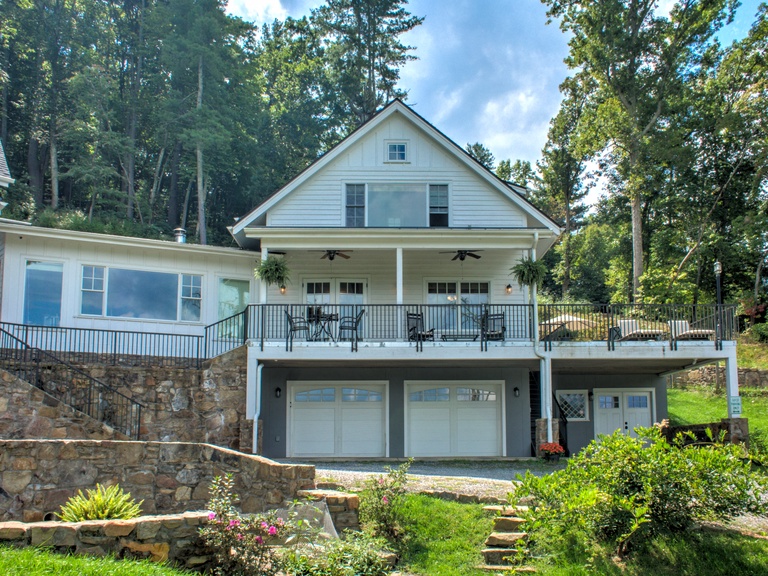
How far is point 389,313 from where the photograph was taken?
17781mm

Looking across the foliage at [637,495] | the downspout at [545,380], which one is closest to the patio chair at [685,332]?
the downspout at [545,380]

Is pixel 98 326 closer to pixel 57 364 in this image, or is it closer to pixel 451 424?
pixel 57 364

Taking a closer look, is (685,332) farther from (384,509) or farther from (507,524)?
(384,509)

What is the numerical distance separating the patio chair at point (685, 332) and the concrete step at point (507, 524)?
9233mm

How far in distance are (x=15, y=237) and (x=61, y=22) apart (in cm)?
2811

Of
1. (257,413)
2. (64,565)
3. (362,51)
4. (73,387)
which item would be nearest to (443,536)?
(64,565)

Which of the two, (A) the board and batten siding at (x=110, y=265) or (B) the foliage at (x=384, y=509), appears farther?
(A) the board and batten siding at (x=110, y=265)

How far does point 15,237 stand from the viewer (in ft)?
57.1

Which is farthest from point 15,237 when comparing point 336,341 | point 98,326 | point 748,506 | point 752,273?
point 752,273

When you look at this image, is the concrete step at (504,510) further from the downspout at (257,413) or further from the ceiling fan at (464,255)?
the ceiling fan at (464,255)

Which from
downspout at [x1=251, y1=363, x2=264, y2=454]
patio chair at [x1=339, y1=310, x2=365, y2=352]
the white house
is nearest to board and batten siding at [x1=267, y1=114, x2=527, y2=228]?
the white house

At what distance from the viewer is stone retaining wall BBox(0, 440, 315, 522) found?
9.27 m

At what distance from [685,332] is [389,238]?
295 inches

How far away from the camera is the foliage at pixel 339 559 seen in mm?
7188
